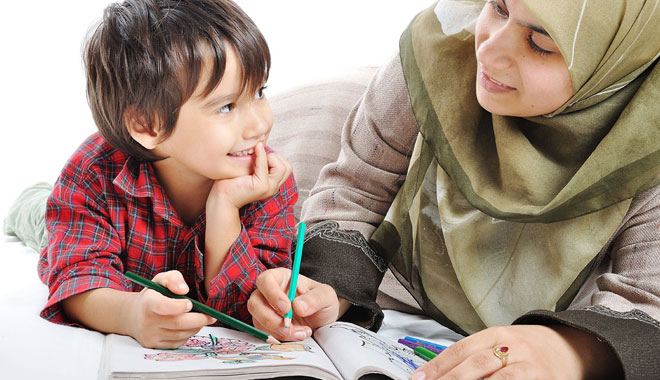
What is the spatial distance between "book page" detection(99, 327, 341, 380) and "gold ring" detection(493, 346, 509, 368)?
200mm

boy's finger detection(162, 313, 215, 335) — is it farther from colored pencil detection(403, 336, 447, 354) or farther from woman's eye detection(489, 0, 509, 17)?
woman's eye detection(489, 0, 509, 17)

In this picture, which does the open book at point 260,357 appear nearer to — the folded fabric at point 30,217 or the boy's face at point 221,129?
the boy's face at point 221,129

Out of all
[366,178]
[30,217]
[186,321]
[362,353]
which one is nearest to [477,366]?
[362,353]

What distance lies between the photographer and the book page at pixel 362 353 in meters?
0.99

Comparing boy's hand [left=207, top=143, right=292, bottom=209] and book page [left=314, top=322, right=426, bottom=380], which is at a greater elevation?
boy's hand [left=207, top=143, right=292, bottom=209]

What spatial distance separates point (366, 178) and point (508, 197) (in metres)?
0.32

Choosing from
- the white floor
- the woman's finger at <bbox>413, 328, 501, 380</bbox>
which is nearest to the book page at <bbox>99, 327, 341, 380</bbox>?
the woman's finger at <bbox>413, 328, 501, 380</bbox>

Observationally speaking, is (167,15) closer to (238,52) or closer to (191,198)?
(238,52)

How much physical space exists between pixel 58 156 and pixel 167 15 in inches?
68.3

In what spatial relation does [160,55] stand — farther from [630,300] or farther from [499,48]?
[630,300]

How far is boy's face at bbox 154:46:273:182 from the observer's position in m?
1.21

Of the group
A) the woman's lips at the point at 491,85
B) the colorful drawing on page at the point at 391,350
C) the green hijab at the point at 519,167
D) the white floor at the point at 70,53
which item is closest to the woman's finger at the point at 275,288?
the colorful drawing on page at the point at 391,350

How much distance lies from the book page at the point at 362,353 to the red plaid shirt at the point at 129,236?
17 cm

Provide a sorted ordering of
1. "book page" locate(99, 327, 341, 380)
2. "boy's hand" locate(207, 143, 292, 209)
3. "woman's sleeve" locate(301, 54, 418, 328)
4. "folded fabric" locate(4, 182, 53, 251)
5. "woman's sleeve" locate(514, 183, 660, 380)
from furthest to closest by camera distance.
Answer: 1. "folded fabric" locate(4, 182, 53, 251)
2. "woman's sleeve" locate(301, 54, 418, 328)
3. "boy's hand" locate(207, 143, 292, 209)
4. "woman's sleeve" locate(514, 183, 660, 380)
5. "book page" locate(99, 327, 341, 380)
